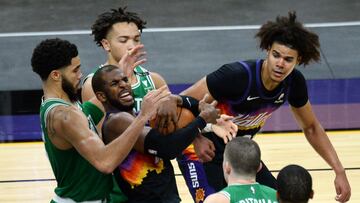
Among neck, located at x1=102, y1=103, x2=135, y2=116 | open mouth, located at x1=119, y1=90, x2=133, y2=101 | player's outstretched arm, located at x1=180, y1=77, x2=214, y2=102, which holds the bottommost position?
player's outstretched arm, located at x1=180, y1=77, x2=214, y2=102

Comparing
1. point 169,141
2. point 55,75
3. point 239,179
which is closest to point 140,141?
point 169,141

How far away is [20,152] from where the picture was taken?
8.57 m

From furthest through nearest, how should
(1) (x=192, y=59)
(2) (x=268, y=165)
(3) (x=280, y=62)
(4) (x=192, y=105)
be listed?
(1) (x=192, y=59)
(2) (x=268, y=165)
(3) (x=280, y=62)
(4) (x=192, y=105)

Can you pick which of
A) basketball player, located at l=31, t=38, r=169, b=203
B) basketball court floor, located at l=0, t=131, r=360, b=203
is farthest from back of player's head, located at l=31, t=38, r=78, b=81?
basketball court floor, located at l=0, t=131, r=360, b=203

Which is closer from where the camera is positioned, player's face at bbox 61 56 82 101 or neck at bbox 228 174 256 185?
neck at bbox 228 174 256 185

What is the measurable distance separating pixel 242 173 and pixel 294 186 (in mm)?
332

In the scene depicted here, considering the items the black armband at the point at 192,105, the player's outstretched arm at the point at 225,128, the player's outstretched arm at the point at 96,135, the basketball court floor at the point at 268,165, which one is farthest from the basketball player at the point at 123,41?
the basketball court floor at the point at 268,165

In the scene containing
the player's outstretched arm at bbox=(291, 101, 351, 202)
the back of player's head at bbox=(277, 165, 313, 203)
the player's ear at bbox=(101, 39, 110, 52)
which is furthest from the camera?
the player's ear at bbox=(101, 39, 110, 52)

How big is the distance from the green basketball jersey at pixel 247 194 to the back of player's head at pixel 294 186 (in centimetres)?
21

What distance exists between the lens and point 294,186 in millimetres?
3879

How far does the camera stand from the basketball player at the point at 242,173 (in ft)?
13.4

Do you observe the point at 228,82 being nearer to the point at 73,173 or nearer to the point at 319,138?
the point at 319,138

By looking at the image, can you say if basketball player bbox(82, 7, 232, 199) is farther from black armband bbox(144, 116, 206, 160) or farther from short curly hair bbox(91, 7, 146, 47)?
black armband bbox(144, 116, 206, 160)

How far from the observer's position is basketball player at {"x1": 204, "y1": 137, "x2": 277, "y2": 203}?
4.09 m
